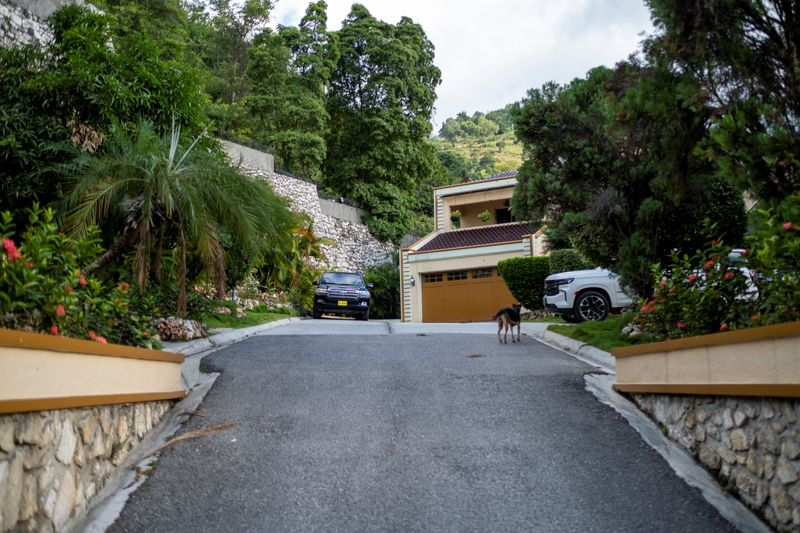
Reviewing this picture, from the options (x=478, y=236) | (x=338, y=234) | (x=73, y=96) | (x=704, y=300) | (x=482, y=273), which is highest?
(x=338, y=234)

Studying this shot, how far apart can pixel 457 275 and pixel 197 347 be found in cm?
1992

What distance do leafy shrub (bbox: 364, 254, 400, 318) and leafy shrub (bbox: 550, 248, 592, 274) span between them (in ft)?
45.0

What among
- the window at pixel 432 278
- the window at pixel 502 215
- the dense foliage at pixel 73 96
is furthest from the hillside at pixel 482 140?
the dense foliage at pixel 73 96

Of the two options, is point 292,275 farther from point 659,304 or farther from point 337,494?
point 337,494

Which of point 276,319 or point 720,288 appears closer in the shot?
point 720,288

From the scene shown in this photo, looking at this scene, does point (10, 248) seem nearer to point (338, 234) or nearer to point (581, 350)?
point (581, 350)

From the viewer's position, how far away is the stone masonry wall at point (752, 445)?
4.34 metres

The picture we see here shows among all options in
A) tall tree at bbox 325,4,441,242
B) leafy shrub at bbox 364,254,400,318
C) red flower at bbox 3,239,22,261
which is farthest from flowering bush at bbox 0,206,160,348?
tall tree at bbox 325,4,441,242

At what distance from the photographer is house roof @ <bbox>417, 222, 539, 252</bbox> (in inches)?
1185

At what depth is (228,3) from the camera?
40.8 m

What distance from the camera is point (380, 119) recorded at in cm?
3822

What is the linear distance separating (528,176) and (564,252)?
35.4 feet

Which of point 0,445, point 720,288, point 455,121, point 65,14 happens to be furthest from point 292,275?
point 455,121

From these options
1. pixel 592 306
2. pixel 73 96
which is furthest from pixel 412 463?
pixel 592 306
